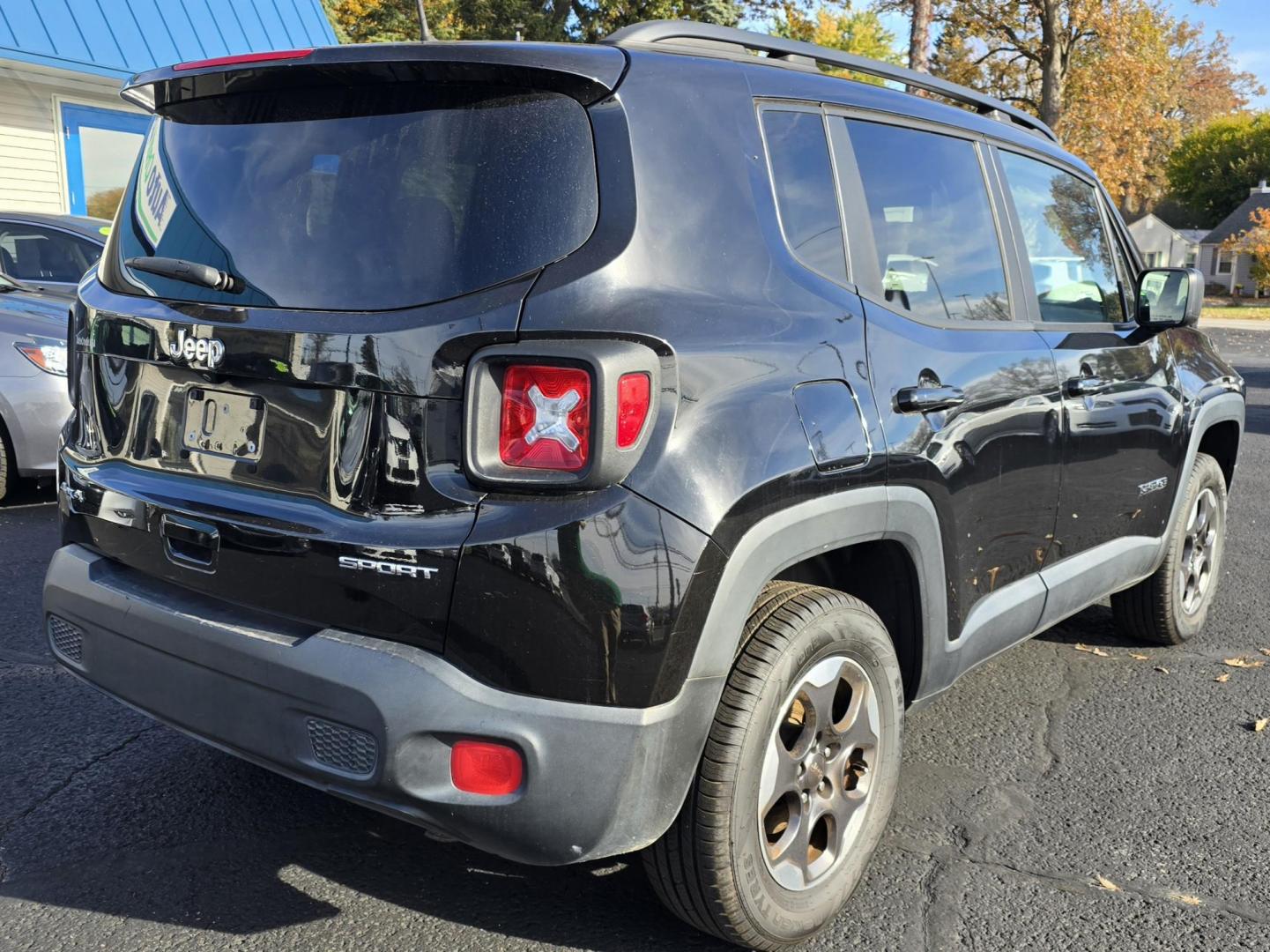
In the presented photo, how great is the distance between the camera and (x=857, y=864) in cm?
279

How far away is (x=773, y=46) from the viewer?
112 inches

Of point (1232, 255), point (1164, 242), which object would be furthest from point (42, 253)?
point (1164, 242)

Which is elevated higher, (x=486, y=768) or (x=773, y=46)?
(x=773, y=46)

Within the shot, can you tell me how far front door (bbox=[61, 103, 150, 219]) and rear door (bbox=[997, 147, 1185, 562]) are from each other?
12.7 m

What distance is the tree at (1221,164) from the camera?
239ft

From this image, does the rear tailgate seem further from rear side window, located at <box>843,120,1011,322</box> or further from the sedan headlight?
the sedan headlight

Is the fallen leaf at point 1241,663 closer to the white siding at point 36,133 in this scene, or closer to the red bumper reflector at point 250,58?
the red bumper reflector at point 250,58

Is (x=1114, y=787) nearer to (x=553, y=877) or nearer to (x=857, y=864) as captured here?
(x=857, y=864)

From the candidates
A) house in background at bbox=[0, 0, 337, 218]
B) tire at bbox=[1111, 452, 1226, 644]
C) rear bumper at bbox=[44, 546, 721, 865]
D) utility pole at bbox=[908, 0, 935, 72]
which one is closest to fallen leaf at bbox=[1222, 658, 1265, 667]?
tire at bbox=[1111, 452, 1226, 644]

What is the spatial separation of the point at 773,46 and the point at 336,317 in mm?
1274

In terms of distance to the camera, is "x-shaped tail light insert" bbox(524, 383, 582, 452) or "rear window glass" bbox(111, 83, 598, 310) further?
A: "rear window glass" bbox(111, 83, 598, 310)

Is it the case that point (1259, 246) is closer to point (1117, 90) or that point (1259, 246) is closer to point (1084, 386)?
point (1117, 90)

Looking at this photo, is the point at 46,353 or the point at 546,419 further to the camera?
the point at 46,353

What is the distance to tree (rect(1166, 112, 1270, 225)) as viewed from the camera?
2869 inches
